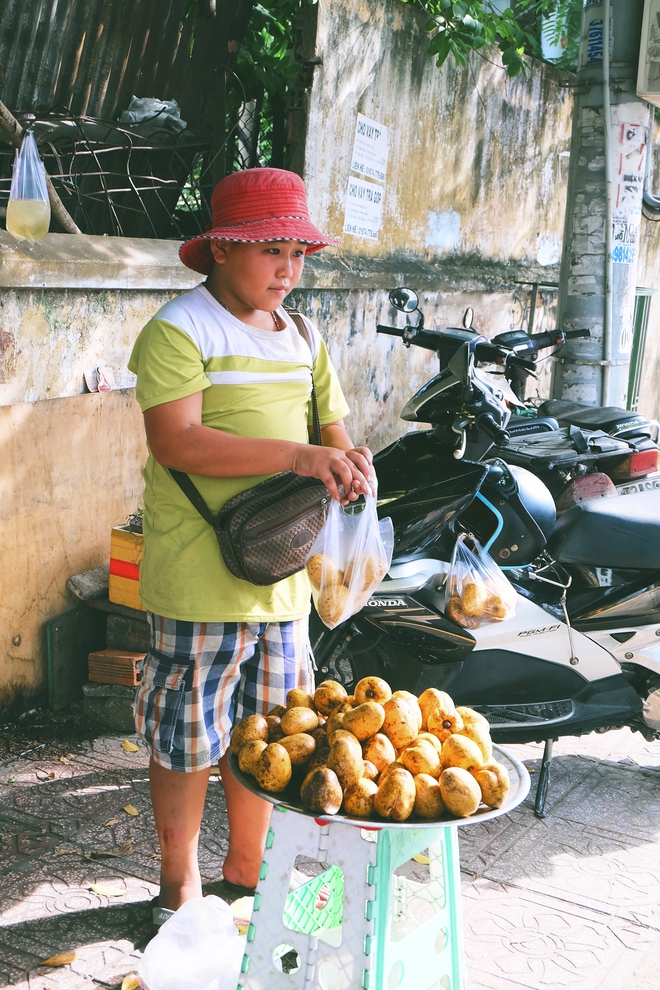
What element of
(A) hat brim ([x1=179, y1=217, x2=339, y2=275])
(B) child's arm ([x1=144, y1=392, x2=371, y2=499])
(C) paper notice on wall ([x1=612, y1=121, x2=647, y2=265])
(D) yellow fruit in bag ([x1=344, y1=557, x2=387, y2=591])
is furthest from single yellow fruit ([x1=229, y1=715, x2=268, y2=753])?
(C) paper notice on wall ([x1=612, y1=121, x2=647, y2=265])

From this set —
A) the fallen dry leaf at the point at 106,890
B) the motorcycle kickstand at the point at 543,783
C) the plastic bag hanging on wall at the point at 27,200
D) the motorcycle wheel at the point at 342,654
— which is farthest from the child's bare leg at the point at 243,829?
the plastic bag hanging on wall at the point at 27,200

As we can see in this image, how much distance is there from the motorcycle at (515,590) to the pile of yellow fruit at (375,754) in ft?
3.27

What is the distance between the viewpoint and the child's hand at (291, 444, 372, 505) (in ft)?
7.10

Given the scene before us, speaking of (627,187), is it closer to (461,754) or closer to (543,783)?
(543,783)

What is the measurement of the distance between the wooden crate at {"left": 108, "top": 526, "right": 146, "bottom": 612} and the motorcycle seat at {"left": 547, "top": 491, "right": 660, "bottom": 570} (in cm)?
171

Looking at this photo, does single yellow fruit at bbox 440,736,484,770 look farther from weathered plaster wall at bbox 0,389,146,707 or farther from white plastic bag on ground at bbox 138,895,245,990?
weathered plaster wall at bbox 0,389,146,707

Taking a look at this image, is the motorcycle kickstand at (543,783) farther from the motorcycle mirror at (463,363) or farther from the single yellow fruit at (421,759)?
the single yellow fruit at (421,759)

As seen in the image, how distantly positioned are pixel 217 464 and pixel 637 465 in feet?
8.37

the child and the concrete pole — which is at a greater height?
the concrete pole

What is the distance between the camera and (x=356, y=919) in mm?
2000

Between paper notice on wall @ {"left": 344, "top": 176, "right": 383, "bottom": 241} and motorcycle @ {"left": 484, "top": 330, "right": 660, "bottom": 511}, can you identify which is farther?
paper notice on wall @ {"left": 344, "top": 176, "right": 383, "bottom": 241}

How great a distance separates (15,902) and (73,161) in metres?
3.21

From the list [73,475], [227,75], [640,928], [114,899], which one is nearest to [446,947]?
[640,928]

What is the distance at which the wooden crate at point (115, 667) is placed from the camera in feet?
13.1
